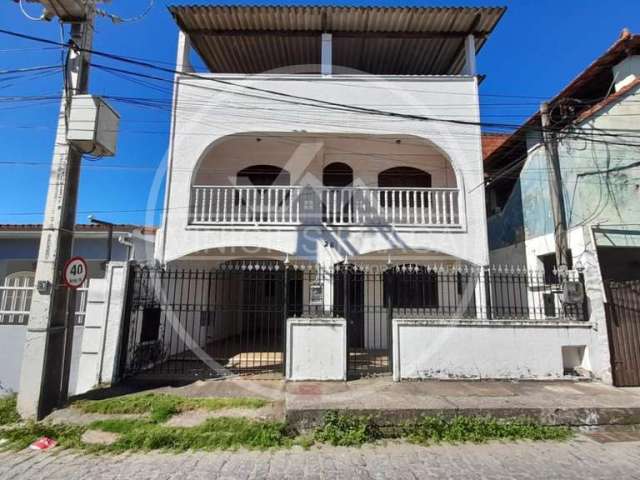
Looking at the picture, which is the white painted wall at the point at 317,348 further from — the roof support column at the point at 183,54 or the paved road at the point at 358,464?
the roof support column at the point at 183,54

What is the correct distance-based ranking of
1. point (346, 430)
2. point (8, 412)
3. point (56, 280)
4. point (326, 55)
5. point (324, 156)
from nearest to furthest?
point (346, 430)
point (8, 412)
point (56, 280)
point (326, 55)
point (324, 156)

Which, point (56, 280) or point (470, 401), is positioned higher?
point (56, 280)

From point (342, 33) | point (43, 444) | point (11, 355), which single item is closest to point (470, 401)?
point (43, 444)

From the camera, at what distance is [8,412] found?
4.93 metres

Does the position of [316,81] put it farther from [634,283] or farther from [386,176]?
[634,283]

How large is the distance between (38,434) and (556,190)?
10.3 meters

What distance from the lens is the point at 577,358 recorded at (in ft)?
21.6

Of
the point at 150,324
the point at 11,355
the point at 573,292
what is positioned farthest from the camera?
the point at 150,324

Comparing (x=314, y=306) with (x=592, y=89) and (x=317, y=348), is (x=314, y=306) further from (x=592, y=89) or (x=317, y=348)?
(x=592, y=89)

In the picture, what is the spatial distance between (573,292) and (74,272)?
837 cm

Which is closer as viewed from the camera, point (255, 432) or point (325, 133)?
point (255, 432)

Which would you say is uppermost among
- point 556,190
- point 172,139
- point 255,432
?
point 172,139

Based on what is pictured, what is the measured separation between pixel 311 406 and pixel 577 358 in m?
5.20

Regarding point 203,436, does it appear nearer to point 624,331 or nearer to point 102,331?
point 102,331
